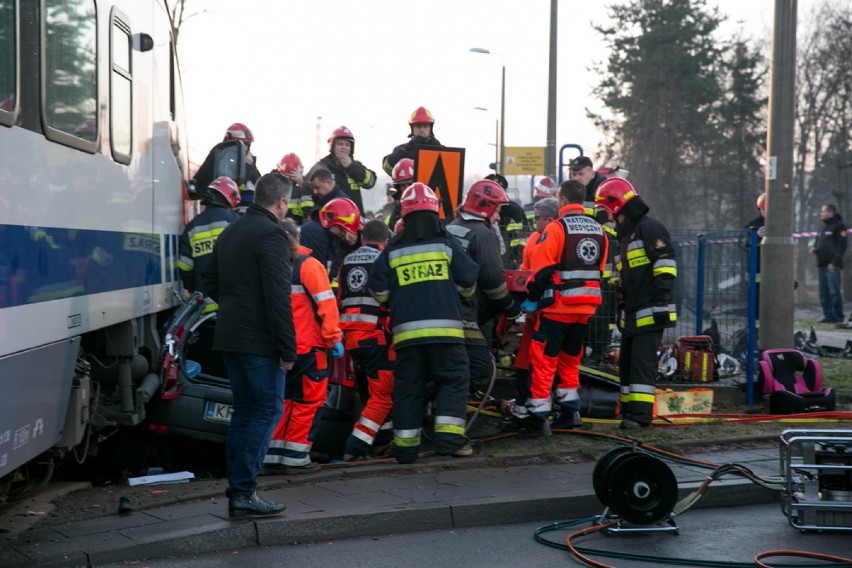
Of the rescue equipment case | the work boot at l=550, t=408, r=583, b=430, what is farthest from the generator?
the rescue equipment case

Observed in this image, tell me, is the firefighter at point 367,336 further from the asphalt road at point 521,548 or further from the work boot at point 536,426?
the asphalt road at point 521,548

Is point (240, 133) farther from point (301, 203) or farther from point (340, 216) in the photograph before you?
point (340, 216)

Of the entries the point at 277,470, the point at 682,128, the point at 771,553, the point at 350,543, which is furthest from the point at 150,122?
the point at 682,128

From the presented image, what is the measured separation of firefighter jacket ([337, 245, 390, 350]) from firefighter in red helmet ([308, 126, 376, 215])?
3233 millimetres

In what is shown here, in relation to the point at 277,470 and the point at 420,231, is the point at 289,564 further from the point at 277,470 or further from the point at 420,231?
the point at 420,231

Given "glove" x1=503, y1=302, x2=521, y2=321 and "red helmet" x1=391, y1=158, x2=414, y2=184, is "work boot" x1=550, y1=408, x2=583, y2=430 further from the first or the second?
"red helmet" x1=391, y1=158, x2=414, y2=184

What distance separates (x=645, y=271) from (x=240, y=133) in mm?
5063

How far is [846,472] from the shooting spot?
19.2 ft

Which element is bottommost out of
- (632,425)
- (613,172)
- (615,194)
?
(632,425)

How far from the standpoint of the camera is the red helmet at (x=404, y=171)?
11.0m

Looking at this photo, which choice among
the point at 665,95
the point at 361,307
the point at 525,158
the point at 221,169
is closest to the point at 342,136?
the point at 221,169

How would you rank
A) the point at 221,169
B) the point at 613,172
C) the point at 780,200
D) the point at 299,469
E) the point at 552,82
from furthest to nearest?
the point at 552,82 → the point at 613,172 → the point at 780,200 → the point at 221,169 → the point at 299,469

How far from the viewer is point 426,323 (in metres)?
8.01

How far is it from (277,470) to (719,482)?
3.08 meters
